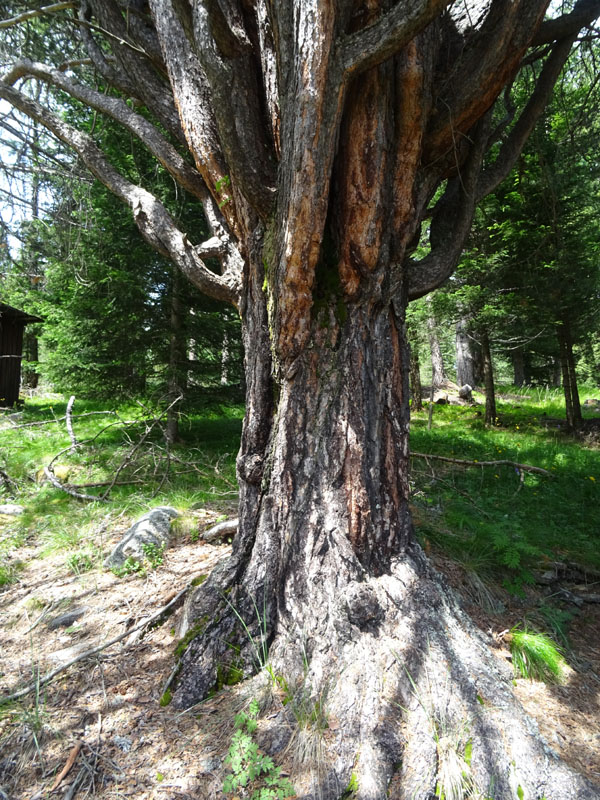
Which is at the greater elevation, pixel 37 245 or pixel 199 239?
pixel 199 239

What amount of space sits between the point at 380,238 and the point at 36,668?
2.94 m

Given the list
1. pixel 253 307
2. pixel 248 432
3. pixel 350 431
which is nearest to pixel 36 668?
pixel 248 432

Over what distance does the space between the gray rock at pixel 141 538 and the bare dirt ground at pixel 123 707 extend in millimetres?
247

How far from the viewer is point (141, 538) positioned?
3.51 m

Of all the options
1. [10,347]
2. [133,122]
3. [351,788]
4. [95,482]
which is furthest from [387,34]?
[10,347]

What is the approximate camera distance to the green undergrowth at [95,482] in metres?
3.87

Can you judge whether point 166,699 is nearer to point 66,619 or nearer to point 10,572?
point 66,619

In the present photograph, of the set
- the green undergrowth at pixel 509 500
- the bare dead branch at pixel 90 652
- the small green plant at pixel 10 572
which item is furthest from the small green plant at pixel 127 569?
the green undergrowth at pixel 509 500

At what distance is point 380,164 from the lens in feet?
7.32

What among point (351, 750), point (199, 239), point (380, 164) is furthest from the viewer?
point (199, 239)

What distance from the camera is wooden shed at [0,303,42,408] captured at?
1270cm

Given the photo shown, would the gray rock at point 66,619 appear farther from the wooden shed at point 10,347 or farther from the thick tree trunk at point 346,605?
the wooden shed at point 10,347

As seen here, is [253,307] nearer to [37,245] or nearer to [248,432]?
[248,432]

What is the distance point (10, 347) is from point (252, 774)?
14664 millimetres
